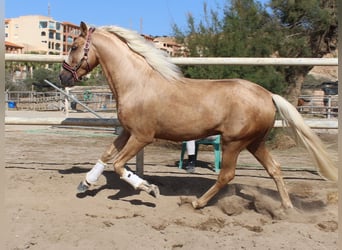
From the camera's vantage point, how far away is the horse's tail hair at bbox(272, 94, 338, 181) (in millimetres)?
4465

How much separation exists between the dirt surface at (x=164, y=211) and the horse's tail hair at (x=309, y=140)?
205mm

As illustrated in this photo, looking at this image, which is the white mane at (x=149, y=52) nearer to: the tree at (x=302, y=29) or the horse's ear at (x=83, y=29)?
the horse's ear at (x=83, y=29)

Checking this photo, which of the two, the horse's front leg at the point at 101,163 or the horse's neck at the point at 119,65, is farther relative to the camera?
the horse's front leg at the point at 101,163

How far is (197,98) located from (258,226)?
4.53ft

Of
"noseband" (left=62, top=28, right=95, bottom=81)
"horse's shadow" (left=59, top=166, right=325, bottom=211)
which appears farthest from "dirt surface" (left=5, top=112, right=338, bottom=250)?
"noseband" (left=62, top=28, right=95, bottom=81)

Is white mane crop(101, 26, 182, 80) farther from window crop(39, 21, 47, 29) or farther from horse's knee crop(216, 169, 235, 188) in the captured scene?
window crop(39, 21, 47, 29)

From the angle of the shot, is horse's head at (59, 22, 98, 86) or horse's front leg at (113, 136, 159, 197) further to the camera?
horse's head at (59, 22, 98, 86)

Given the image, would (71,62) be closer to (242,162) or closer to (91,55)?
(91,55)

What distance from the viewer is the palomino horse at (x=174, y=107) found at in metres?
4.37

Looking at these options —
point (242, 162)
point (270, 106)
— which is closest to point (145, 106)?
point (270, 106)

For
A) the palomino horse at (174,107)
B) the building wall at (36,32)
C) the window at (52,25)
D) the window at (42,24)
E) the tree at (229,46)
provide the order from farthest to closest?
the window at (52,25)
the window at (42,24)
the building wall at (36,32)
the tree at (229,46)
the palomino horse at (174,107)

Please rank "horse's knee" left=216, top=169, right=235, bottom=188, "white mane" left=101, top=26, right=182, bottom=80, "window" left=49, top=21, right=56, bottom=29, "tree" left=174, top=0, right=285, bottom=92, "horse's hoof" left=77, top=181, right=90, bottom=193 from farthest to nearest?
"window" left=49, top=21, right=56, bottom=29 → "tree" left=174, top=0, right=285, bottom=92 → "horse's hoof" left=77, top=181, right=90, bottom=193 → "white mane" left=101, top=26, right=182, bottom=80 → "horse's knee" left=216, top=169, right=235, bottom=188

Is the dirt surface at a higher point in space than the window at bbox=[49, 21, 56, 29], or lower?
lower

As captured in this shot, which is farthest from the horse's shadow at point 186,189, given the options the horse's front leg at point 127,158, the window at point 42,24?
the window at point 42,24
